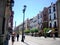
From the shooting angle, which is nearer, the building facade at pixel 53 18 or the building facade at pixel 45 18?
the building facade at pixel 53 18

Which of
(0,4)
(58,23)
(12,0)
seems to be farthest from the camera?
(58,23)

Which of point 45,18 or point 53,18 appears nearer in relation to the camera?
point 53,18

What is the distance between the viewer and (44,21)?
82.3 metres

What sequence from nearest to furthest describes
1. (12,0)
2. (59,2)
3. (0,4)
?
(0,4), (12,0), (59,2)

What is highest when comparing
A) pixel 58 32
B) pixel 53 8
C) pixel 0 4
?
pixel 53 8

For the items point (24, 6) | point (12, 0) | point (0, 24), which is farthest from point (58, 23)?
point (0, 24)

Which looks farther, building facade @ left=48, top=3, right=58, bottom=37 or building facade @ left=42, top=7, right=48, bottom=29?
building facade @ left=42, top=7, right=48, bottom=29

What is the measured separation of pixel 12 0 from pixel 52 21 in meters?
46.3

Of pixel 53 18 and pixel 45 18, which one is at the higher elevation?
pixel 45 18

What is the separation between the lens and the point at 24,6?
94.5 ft

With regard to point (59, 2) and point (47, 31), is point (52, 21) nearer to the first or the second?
point (47, 31)

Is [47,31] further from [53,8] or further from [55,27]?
[53,8]

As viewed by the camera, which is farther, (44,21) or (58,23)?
(44,21)

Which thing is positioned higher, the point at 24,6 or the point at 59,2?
the point at 59,2
